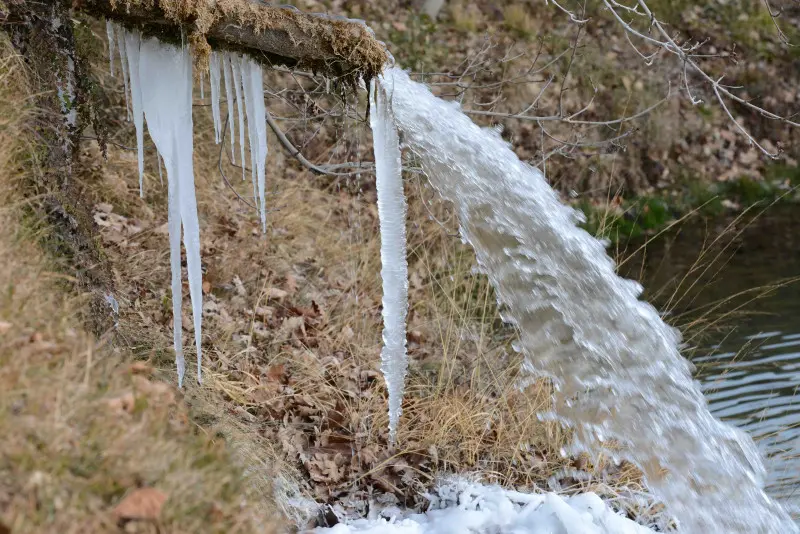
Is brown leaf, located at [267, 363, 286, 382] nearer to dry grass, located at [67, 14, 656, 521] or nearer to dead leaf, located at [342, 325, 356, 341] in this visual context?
dry grass, located at [67, 14, 656, 521]

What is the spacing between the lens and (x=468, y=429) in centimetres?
390

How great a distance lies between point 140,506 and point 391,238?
1.96 metres

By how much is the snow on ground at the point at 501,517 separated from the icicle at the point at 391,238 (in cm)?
42

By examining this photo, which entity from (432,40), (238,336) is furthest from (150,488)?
(432,40)

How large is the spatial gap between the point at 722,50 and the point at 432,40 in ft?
13.8

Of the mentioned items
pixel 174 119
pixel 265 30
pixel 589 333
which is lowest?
pixel 589 333

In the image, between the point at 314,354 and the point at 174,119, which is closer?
the point at 174,119

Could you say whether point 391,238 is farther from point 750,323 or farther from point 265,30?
point 750,323

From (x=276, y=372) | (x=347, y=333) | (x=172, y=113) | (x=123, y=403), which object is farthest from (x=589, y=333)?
(x=123, y=403)

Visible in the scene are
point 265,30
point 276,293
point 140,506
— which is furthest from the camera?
point 276,293

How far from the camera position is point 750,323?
244 inches

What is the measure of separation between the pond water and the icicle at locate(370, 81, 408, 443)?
168 centimetres

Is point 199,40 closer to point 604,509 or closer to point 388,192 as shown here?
point 388,192

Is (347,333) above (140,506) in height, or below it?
below
